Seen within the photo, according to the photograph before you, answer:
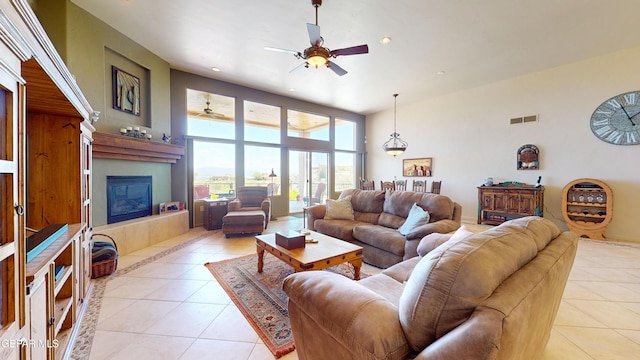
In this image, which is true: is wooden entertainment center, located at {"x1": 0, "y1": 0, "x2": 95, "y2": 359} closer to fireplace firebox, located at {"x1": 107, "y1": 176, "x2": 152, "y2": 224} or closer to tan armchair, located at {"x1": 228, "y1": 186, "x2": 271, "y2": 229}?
fireplace firebox, located at {"x1": 107, "y1": 176, "x2": 152, "y2": 224}

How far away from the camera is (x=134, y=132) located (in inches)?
146

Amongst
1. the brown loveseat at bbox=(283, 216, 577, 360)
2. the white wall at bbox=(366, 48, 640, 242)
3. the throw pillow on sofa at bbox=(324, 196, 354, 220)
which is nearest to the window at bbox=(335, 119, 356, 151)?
the white wall at bbox=(366, 48, 640, 242)

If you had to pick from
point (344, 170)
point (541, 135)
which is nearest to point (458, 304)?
point (541, 135)

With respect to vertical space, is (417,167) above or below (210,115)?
below

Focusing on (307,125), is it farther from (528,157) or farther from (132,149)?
(528,157)

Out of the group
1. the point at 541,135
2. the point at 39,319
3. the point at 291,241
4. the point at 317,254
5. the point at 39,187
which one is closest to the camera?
the point at 39,319

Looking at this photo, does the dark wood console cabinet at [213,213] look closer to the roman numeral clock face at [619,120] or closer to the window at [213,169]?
the window at [213,169]

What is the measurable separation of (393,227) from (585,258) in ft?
8.66

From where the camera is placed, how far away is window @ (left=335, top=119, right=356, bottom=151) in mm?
7688

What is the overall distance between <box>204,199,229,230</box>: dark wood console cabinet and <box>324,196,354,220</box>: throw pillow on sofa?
7.89 ft

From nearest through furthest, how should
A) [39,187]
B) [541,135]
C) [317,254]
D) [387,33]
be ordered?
[39,187], [317,254], [387,33], [541,135]

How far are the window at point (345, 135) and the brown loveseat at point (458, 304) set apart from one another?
22.0 ft

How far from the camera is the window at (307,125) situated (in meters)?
6.61

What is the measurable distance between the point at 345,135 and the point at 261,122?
299 centimetres
